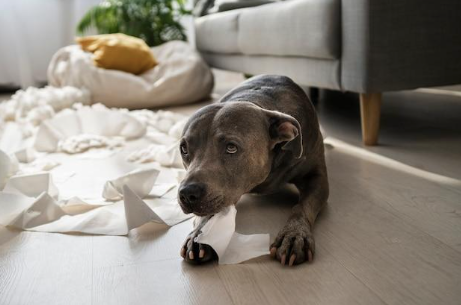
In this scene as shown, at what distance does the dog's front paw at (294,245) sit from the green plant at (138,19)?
5021mm

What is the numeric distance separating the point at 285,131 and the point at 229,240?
0.39 m

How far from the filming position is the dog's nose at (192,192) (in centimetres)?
143

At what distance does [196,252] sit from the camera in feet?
4.77

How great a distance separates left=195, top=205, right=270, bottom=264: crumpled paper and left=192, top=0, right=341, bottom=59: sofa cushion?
1470 mm

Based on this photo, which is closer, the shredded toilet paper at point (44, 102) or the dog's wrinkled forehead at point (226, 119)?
the dog's wrinkled forehead at point (226, 119)

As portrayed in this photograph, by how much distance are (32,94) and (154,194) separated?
2.83 m

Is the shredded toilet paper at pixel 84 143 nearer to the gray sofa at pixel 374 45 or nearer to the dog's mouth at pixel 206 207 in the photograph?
the gray sofa at pixel 374 45

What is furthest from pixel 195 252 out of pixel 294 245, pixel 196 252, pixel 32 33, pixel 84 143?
pixel 32 33

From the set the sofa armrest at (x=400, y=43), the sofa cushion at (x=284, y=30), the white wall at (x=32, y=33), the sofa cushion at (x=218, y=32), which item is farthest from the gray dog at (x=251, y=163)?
the white wall at (x=32, y=33)

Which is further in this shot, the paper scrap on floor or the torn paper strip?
the torn paper strip

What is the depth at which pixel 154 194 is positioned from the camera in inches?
83.2

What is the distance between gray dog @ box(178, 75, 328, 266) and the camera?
1454 mm

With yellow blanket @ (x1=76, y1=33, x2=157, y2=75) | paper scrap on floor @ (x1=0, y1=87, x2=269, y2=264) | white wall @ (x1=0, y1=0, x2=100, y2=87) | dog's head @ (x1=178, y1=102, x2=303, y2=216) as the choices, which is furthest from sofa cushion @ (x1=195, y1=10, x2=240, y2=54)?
dog's head @ (x1=178, y1=102, x2=303, y2=216)

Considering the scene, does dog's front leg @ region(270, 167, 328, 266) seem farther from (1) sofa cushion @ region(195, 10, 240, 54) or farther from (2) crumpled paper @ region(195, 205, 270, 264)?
(1) sofa cushion @ region(195, 10, 240, 54)
